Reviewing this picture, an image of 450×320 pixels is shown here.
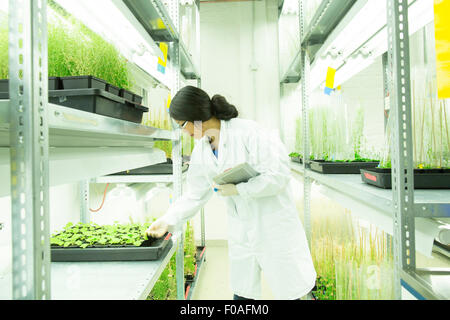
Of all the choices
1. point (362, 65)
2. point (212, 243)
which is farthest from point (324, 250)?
point (212, 243)

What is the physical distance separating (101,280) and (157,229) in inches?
16.6

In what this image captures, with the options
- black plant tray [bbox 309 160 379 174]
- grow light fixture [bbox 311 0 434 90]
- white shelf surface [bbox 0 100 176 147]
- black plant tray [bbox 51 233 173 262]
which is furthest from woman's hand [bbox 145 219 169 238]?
grow light fixture [bbox 311 0 434 90]

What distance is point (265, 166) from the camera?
1.47m

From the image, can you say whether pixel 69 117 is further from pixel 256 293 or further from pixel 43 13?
pixel 256 293

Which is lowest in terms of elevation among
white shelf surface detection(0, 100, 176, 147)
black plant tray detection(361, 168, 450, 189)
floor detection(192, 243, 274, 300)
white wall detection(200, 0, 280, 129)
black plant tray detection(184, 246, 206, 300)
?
floor detection(192, 243, 274, 300)

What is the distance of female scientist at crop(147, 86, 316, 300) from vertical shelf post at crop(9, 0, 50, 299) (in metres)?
0.90

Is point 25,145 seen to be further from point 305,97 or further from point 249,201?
point 305,97

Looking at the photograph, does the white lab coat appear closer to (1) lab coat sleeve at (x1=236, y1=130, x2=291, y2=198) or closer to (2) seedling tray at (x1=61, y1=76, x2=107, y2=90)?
(1) lab coat sleeve at (x1=236, y1=130, x2=291, y2=198)

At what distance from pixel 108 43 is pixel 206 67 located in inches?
95.8

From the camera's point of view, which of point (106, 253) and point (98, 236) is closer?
point (106, 253)

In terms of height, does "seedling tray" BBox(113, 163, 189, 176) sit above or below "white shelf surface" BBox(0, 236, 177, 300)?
above

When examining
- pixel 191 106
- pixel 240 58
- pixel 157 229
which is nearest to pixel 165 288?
pixel 157 229

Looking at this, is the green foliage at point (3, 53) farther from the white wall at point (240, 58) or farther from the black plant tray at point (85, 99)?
the white wall at point (240, 58)

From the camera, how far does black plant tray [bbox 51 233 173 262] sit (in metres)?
1.16
